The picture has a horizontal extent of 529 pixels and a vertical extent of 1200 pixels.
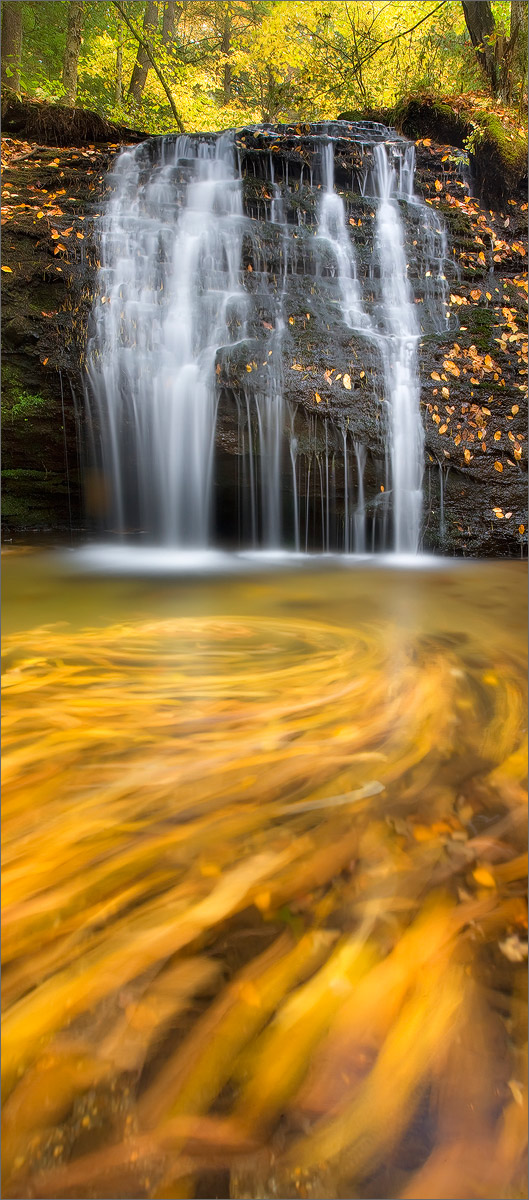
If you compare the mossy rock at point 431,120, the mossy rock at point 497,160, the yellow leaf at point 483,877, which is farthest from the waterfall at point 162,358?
the yellow leaf at point 483,877

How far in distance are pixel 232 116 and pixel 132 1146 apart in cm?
1839

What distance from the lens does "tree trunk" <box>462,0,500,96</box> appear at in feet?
29.7

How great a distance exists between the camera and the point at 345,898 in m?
1.14

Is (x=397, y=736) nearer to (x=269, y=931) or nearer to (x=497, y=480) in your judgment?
(x=269, y=931)

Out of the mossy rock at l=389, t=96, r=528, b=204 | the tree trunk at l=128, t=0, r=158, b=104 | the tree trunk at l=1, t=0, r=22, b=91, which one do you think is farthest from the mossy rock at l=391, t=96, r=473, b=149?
the tree trunk at l=128, t=0, r=158, b=104

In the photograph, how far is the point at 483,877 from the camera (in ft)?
3.94

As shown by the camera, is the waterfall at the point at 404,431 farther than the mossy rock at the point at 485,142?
No

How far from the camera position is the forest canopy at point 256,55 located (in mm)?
9766

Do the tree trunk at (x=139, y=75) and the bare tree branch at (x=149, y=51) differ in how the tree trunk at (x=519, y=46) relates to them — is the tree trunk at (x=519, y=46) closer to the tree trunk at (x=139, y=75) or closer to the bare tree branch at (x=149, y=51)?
the bare tree branch at (x=149, y=51)

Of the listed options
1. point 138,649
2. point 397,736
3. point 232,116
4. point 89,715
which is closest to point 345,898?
point 397,736

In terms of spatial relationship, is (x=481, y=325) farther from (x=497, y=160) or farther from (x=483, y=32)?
(x=483, y=32)

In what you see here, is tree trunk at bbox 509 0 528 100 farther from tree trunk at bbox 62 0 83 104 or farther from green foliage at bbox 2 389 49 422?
green foliage at bbox 2 389 49 422

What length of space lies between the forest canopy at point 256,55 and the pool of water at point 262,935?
34.1ft

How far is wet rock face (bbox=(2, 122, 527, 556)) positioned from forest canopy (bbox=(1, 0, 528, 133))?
4.55 meters
